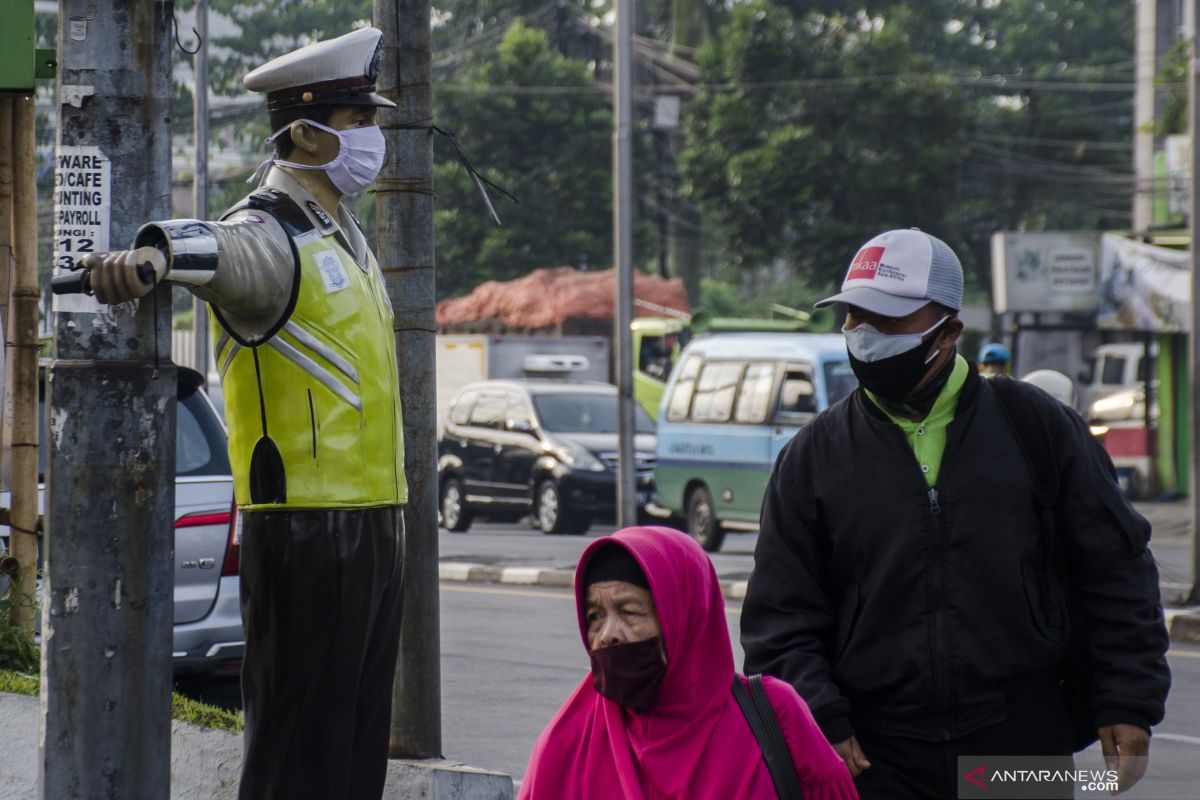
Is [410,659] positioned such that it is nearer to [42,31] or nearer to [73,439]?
[73,439]

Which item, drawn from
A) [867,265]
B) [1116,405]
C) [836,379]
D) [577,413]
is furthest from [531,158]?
[867,265]

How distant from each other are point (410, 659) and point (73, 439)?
2.09m

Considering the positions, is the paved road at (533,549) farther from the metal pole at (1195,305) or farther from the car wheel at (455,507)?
the metal pole at (1195,305)

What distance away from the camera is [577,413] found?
2109 cm

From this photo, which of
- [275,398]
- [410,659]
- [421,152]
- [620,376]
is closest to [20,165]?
[421,152]

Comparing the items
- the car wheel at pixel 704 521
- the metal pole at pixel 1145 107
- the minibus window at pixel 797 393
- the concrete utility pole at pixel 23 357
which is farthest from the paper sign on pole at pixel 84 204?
the metal pole at pixel 1145 107

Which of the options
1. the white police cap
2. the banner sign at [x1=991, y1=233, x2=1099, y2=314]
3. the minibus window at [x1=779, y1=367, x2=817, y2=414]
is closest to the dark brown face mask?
the white police cap

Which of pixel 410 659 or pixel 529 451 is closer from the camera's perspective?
pixel 410 659

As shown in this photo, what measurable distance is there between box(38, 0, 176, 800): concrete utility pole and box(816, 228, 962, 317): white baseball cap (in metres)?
1.37

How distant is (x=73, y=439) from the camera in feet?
11.9

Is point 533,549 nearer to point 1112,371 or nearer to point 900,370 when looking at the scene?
point 1112,371

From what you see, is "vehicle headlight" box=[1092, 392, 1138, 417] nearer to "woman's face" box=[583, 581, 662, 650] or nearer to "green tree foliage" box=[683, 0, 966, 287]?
"green tree foliage" box=[683, 0, 966, 287]

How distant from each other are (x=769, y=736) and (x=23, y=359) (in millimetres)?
4511

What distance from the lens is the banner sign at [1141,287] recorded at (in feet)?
73.7
